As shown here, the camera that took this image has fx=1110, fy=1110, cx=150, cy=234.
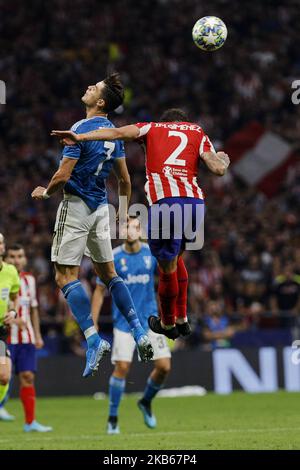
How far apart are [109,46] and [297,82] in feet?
17.6

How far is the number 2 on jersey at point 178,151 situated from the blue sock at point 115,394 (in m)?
4.65

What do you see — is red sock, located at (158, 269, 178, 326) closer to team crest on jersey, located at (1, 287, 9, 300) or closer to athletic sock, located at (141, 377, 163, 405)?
team crest on jersey, located at (1, 287, 9, 300)

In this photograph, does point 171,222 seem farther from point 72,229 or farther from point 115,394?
point 115,394

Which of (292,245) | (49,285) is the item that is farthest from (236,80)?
(49,285)

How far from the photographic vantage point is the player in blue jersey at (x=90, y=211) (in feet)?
35.5

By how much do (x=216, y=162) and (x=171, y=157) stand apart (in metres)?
0.58

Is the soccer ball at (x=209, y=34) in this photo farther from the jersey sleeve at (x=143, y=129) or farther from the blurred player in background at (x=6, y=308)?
the blurred player in background at (x=6, y=308)

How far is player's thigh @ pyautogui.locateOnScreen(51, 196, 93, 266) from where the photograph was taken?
1095 centimetres

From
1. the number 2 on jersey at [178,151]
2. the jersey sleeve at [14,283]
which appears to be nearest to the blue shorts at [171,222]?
the number 2 on jersey at [178,151]

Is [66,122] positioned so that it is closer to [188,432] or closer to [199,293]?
[199,293]

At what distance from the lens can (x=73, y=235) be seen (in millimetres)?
10953

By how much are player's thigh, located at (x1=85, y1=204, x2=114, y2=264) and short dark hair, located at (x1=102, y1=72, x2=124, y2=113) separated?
3.33 ft

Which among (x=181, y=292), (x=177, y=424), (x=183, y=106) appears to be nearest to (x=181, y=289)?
(x=181, y=292)

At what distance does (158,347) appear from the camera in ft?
49.4
